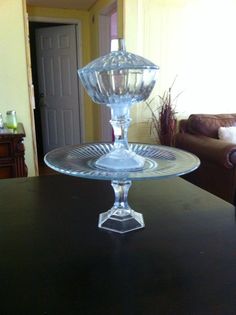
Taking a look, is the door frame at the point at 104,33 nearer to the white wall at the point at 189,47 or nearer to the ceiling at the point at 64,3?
the ceiling at the point at 64,3

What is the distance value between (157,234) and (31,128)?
2.51m

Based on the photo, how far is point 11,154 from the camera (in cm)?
237

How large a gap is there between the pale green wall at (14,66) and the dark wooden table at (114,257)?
6.61ft

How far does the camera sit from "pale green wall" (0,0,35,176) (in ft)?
9.34

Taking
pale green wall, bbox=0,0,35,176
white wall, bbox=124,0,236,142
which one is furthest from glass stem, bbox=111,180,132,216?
white wall, bbox=124,0,236,142

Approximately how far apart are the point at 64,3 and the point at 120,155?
371 cm

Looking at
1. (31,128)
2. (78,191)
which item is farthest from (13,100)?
(78,191)

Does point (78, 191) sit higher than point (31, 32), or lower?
lower

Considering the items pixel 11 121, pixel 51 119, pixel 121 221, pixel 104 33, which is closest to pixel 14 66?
pixel 11 121

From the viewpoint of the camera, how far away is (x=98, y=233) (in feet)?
2.91

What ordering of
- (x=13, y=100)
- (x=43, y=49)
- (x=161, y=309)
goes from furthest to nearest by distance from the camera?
(x=43, y=49)
(x=13, y=100)
(x=161, y=309)

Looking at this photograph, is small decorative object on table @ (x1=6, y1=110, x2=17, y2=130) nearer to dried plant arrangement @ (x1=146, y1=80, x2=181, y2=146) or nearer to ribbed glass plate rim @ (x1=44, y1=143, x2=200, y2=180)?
dried plant arrangement @ (x1=146, y1=80, x2=181, y2=146)

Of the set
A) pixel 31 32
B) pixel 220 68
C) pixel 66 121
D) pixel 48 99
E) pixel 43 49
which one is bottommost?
pixel 66 121

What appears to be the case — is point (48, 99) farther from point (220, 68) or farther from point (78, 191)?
point (78, 191)
